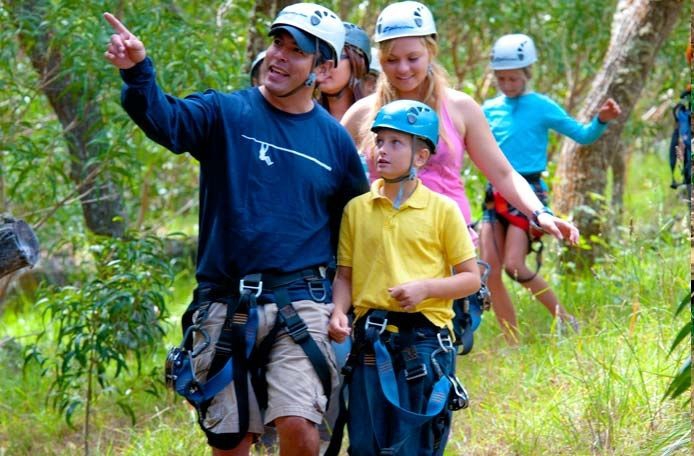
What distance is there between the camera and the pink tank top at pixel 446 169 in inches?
201

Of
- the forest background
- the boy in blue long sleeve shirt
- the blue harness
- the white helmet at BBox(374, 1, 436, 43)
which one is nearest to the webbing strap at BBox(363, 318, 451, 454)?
the blue harness

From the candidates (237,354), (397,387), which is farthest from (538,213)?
(237,354)

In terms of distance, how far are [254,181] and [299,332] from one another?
62 centimetres

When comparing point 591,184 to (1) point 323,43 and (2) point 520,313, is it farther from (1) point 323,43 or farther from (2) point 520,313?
(1) point 323,43

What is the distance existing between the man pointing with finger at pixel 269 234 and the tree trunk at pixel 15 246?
0.60 meters

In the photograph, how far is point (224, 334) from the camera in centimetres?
440

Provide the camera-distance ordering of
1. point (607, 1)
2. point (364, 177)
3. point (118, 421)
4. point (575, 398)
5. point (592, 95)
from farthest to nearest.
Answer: point (607, 1)
point (592, 95)
point (118, 421)
point (575, 398)
point (364, 177)

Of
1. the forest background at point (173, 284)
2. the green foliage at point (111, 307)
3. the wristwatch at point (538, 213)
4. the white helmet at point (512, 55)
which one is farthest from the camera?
the white helmet at point (512, 55)

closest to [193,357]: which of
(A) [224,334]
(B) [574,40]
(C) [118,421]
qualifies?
(A) [224,334]

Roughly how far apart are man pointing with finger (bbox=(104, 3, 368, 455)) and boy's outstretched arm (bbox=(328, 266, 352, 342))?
4cm

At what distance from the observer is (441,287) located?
445cm

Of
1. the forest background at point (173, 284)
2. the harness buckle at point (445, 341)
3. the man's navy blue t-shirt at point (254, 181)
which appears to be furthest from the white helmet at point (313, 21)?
the forest background at point (173, 284)

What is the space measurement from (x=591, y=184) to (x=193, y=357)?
18.3 feet

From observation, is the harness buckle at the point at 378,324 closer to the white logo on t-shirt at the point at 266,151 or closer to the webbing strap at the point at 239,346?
the webbing strap at the point at 239,346
